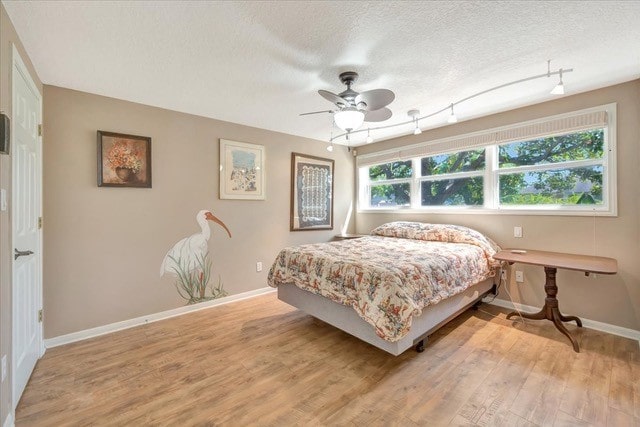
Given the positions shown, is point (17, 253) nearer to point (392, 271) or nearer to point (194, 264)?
point (194, 264)

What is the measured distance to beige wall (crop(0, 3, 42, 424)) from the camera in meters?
1.44

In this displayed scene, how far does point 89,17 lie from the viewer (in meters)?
1.62

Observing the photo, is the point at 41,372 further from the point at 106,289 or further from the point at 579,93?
the point at 579,93

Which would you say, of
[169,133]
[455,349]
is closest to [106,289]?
[169,133]

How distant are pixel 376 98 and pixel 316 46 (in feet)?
1.92

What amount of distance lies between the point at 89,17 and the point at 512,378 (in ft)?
11.7

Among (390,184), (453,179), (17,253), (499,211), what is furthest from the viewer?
(390,184)

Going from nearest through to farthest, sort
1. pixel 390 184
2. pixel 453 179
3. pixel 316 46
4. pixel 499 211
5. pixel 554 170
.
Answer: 1. pixel 316 46
2. pixel 554 170
3. pixel 499 211
4. pixel 453 179
5. pixel 390 184

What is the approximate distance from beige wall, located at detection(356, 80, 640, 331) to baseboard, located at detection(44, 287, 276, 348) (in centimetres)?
330

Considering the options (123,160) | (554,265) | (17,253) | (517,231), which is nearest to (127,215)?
(123,160)

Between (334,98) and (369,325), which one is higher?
(334,98)

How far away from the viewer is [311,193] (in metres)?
4.41

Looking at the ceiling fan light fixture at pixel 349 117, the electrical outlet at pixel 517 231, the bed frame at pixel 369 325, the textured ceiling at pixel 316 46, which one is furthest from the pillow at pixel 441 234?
the ceiling fan light fixture at pixel 349 117

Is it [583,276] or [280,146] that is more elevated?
[280,146]
